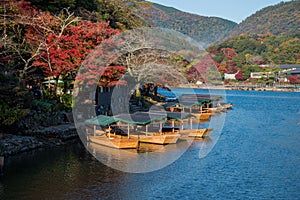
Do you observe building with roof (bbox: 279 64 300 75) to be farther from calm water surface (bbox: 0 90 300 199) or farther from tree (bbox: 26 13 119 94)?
calm water surface (bbox: 0 90 300 199)

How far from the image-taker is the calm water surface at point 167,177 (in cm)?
1538

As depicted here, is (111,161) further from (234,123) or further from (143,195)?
(234,123)

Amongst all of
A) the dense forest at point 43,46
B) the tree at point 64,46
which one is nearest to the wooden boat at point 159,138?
the dense forest at point 43,46

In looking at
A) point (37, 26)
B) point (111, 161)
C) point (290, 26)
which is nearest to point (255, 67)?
point (290, 26)

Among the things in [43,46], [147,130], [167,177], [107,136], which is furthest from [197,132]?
[43,46]

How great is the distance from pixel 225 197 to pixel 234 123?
23.1 m

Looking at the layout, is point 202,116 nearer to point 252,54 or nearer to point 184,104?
point 184,104

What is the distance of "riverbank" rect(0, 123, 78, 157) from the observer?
65.7 ft

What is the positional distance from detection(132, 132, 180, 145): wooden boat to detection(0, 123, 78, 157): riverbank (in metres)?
4.18

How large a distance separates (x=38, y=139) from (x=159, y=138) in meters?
6.90

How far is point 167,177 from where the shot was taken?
17.8 m

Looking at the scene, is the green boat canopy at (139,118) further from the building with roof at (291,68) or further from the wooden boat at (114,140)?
the building with roof at (291,68)

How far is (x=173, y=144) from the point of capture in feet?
80.3

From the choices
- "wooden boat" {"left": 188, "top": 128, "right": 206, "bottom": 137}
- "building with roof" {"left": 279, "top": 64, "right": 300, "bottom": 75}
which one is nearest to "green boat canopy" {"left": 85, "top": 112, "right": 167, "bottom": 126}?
"wooden boat" {"left": 188, "top": 128, "right": 206, "bottom": 137}
